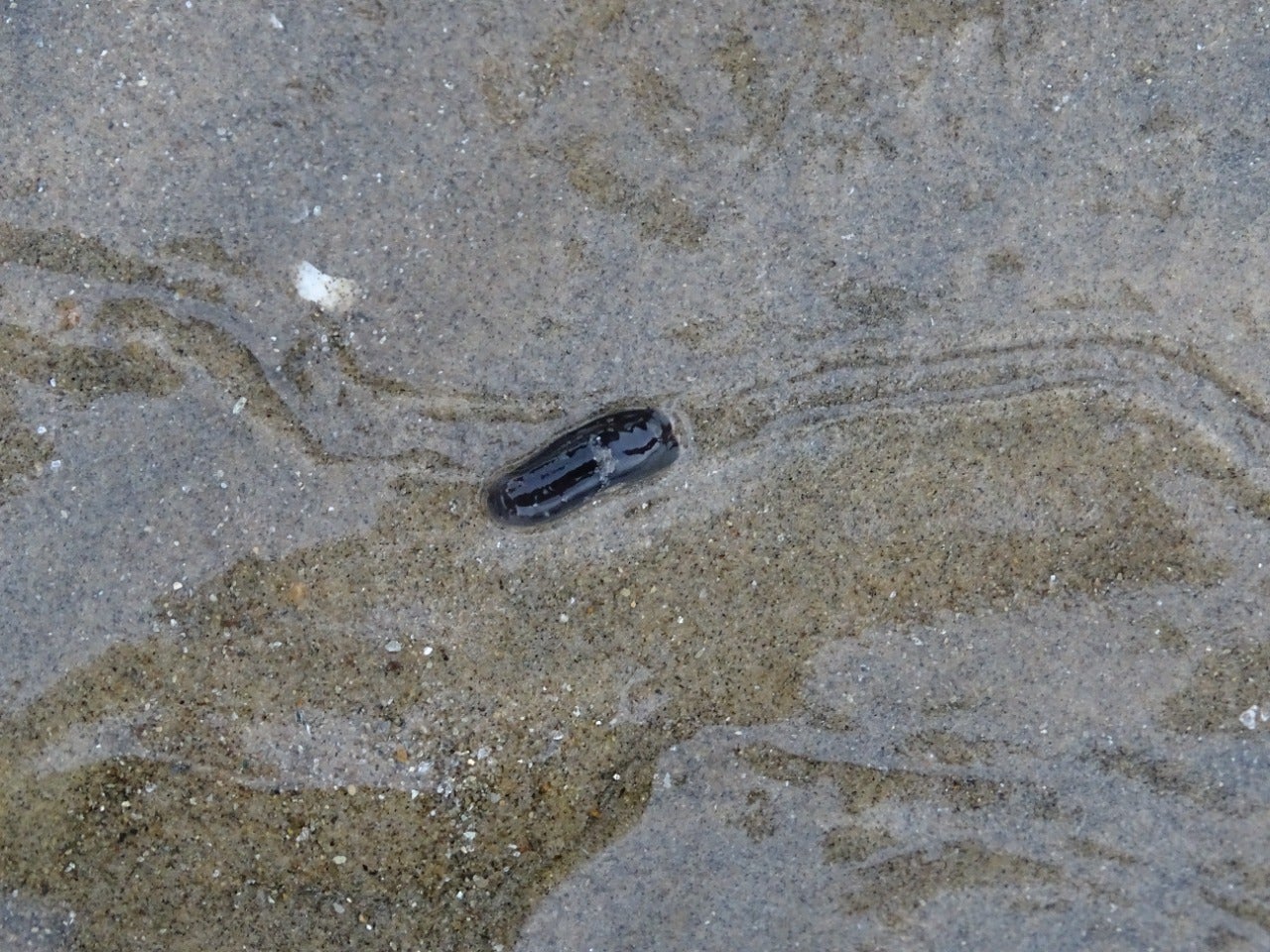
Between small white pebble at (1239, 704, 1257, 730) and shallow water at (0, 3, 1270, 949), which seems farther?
small white pebble at (1239, 704, 1257, 730)

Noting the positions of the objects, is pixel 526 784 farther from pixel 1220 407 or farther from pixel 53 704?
pixel 1220 407

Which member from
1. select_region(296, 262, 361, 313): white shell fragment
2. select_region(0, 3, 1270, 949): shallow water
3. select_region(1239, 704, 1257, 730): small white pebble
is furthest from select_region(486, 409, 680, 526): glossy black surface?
select_region(1239, 704, 1257, 730): small white pebble

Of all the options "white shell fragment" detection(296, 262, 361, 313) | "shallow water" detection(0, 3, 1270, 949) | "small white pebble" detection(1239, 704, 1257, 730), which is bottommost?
"small white pebble" detection(1239, 704, 1257, 730)

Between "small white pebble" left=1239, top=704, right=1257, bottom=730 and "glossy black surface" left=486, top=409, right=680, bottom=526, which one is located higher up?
"glossy black surface" left=486, top=409, right=680, bottom=526

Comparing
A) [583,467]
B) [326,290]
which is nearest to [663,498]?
[583,467]

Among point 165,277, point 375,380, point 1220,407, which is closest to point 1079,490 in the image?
point 1220,407

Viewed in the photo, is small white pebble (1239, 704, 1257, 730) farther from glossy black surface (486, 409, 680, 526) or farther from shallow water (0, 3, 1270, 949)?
glossy black surface (486, 409, 680, 526)

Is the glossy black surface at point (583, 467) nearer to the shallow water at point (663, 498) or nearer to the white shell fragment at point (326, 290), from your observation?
the shallow water at point (663, 498)
